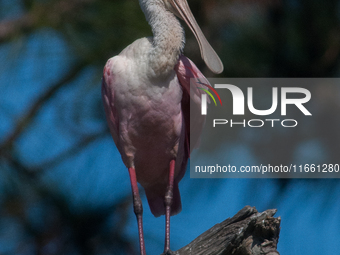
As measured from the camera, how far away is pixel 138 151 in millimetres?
2236

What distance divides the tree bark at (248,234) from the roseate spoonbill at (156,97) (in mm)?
397

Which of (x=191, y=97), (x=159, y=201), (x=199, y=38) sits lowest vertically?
(x=159, y=201)

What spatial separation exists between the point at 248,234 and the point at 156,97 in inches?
26.2

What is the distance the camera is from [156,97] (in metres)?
2.11

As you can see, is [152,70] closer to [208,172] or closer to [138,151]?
[138,151]

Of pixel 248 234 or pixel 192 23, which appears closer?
pixel 248 234

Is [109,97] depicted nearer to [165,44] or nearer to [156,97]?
[156,97]

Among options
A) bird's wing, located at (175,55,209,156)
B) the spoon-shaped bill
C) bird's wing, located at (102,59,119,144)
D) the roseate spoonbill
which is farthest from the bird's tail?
the spoon-shaped bill

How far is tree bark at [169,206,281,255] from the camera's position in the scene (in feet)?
5.42

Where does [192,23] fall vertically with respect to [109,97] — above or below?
above

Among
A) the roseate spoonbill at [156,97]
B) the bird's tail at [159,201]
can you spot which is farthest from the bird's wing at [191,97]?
the bird's tail at [159,201]

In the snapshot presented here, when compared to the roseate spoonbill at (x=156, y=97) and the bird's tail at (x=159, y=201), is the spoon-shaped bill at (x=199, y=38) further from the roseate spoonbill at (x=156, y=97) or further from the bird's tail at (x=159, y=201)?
the bird's tail at (x=159, y=201)

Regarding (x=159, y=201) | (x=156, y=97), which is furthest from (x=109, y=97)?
(x=159, y=201)

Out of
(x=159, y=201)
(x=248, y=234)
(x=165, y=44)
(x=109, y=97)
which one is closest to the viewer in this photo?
(x=248, y=234)
